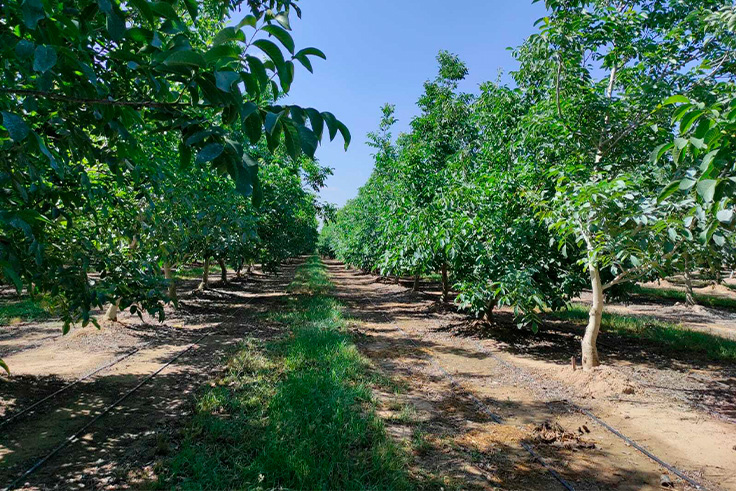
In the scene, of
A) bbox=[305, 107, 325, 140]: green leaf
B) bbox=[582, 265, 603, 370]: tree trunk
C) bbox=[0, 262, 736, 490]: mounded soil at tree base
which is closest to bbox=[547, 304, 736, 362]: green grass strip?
bbox=[0, 262, 736, 490]: mounded soil at tree base

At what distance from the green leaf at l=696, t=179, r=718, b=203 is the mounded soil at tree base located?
283 cm

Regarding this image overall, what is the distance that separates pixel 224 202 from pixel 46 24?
6.11 metres

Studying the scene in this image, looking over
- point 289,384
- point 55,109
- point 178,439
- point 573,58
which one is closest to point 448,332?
point 289,384

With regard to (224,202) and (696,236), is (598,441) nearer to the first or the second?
(696,236)

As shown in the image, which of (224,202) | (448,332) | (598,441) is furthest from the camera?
(448,332)

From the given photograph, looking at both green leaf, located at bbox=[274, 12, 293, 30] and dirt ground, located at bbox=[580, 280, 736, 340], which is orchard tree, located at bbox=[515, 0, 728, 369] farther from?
dirt ground, located at bbox=[580, 280, 736, 340]

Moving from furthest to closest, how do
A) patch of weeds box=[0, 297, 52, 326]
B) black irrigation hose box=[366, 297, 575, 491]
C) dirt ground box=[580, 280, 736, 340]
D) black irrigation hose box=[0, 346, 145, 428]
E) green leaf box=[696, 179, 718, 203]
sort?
dirt ground box=[580, 280, 736, 340] < patch of weeds box=[0, 297, 52, 326] < black irrigation hose box=[0, 346, 145, 428] < black irrigation hose box=[366, 297, 575, 491] < green leaf box=[696, 179, 718, 203]

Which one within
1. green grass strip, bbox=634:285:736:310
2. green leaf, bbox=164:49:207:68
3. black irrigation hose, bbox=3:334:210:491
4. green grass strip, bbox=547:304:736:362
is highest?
green leaf, bbox=164:49:207:68

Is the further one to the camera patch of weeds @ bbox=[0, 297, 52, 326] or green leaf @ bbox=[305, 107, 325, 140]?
patch of weeds @ bbox=[0, 297, 52, 326]

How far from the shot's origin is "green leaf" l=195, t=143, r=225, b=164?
48.0 inches

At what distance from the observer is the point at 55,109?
2.46 m

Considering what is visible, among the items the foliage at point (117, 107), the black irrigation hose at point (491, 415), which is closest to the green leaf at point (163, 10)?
the foliage at point (117, 107)

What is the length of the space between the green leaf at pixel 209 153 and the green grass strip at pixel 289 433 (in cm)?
275

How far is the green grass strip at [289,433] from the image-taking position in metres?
3.21
